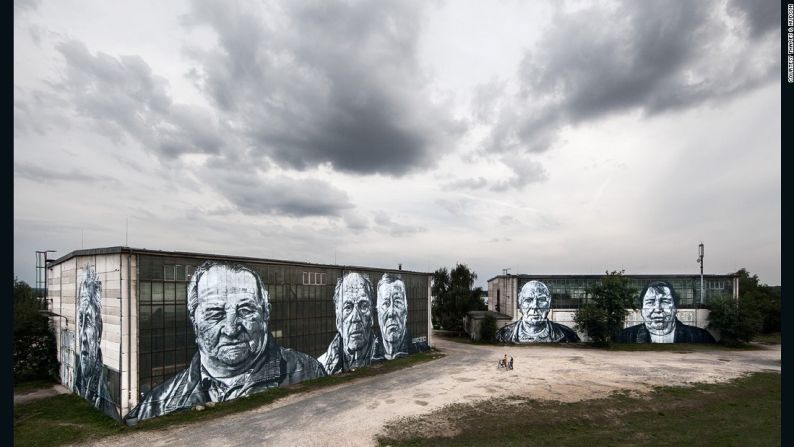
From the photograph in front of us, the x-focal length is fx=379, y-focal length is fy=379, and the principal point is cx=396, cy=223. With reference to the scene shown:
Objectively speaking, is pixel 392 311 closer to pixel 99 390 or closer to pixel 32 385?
pixel 99 390

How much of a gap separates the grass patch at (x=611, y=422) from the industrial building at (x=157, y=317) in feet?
48.3

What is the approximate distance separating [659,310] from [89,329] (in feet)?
230

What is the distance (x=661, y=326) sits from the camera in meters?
57.7

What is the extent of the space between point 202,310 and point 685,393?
125 feet

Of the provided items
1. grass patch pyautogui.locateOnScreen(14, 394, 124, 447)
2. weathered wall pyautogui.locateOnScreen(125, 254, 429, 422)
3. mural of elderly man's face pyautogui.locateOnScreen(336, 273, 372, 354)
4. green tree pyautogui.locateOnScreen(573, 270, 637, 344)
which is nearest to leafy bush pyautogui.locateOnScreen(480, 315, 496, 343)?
green tree pyautogui.locateOnScreen(573, 270, 637, 344)

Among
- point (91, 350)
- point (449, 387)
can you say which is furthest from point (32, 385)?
point (449, 387)

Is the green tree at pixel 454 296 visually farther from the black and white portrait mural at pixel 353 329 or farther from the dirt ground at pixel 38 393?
the dirt ground at pixel 38 393

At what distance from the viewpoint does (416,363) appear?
44250 mm

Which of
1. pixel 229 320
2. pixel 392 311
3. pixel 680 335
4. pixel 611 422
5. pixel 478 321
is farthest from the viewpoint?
pixel 478 321

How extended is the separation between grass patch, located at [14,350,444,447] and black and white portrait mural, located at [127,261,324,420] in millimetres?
885

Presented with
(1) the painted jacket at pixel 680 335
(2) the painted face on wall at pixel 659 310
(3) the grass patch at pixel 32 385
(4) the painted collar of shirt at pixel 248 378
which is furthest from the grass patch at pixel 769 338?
(3) the grass patch at pixel 32 385

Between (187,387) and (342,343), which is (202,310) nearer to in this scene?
(187,387)

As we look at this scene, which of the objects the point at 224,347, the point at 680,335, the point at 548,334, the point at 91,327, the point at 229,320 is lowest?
the point at 548,334

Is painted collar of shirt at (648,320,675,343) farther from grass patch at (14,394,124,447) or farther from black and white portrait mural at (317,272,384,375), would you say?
grass patch at (14,394,124,447)
